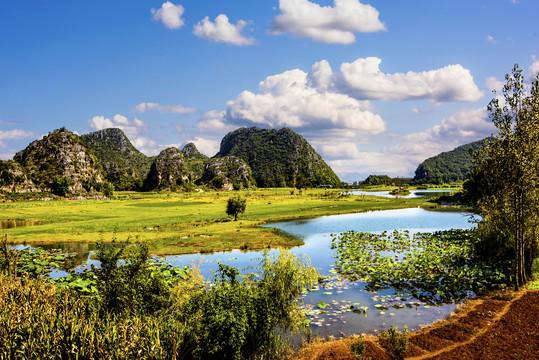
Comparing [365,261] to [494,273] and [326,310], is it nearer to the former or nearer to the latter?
[494,273]

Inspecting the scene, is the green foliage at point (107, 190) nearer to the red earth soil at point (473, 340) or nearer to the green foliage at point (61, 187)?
the green foliage at point (61, 187)

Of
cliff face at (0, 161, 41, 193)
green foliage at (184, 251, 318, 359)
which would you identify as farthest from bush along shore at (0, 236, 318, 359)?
cliff face at (0, 161, 41, 193)

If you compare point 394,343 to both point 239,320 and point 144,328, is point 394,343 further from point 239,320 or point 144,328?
point 144,328

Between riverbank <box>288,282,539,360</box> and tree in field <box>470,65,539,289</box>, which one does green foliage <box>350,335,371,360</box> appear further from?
tree in field <box>470,65,539,289</box>

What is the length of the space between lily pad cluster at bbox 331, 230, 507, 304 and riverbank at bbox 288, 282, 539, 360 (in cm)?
369

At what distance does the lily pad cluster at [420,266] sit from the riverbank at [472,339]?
3690 millimetres

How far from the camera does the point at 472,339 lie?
1409cm

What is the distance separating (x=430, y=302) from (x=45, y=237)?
46.3 meters

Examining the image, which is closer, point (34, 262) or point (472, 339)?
point (472, 339)

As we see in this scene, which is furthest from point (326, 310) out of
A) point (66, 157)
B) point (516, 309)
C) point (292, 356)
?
point (66, 157)

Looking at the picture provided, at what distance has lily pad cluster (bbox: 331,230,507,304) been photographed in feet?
72.0

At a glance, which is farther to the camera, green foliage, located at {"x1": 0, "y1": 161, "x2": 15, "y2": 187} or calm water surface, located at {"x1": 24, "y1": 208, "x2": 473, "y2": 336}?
green foliage, located at {"x1": 0, "y1": 161, "x2": 15, "y2": 187}

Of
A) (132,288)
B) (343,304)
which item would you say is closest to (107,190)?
(132,288)

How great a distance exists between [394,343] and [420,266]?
15.6 m
